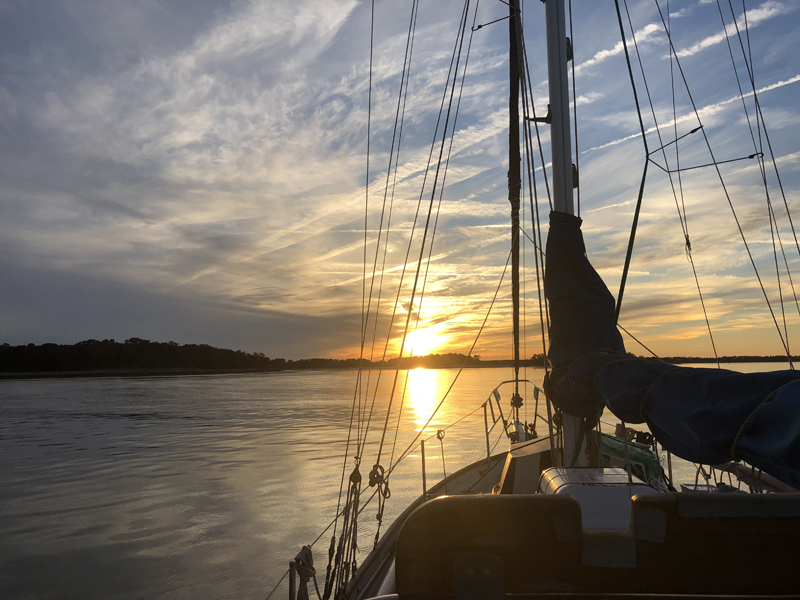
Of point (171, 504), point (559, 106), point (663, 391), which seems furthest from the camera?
point (171, 504)

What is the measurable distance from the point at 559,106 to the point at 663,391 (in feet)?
17.2

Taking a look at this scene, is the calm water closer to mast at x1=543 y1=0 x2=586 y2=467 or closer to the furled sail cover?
the furled sail cover

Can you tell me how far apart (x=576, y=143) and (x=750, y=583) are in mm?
6774

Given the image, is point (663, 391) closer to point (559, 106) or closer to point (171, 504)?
point (559, 106)

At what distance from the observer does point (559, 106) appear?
6867 mm

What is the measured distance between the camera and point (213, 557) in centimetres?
963

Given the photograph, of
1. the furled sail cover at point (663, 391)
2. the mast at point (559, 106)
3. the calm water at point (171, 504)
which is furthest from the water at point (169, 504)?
the mast at point (559, 106)

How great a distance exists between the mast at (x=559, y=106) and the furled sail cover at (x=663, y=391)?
1335mm

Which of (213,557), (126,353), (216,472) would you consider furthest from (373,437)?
(126,353)

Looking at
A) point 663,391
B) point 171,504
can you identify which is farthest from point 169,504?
point 663,391

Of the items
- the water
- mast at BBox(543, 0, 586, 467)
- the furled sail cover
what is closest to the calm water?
the water

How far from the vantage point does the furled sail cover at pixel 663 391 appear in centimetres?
195

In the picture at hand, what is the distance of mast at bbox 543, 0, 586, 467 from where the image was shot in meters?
6.72

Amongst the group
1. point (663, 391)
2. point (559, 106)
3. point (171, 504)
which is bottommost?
point (171, 504)
